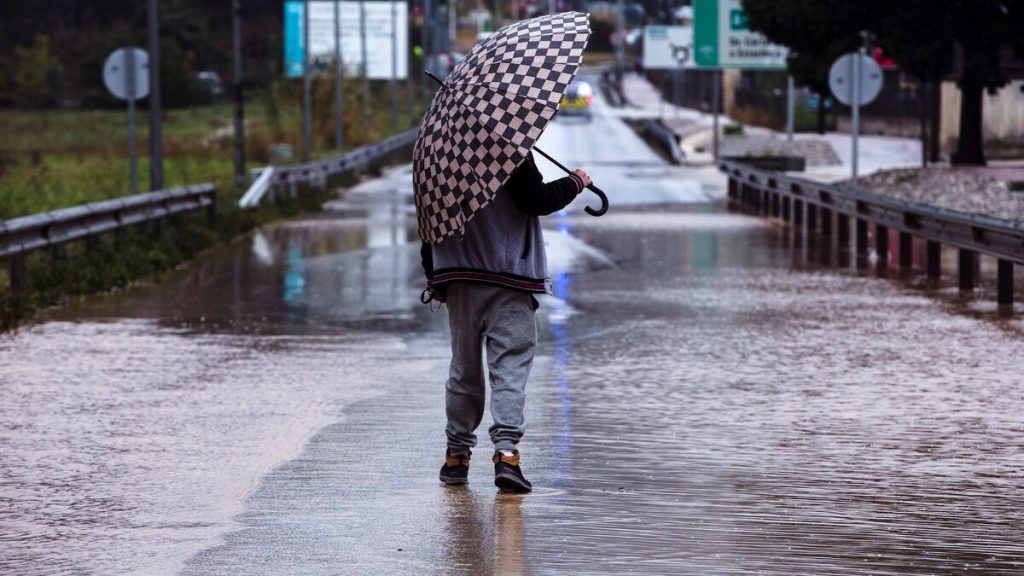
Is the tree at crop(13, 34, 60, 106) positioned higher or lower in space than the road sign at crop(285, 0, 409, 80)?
lower

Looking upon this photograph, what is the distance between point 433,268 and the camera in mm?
8398

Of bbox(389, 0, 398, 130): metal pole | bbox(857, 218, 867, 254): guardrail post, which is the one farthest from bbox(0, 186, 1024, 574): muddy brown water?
bbox(389, 0, 398, 130): metal pole

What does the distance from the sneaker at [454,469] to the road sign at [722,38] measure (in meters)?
49.2

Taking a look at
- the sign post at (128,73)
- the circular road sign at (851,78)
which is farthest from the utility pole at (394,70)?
the sign post at (128,73)

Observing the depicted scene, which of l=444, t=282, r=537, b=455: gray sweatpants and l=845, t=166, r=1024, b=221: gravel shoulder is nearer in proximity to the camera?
l=444, t=282, r=537, b=455: gray sweatpants

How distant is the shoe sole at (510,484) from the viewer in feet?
26.6

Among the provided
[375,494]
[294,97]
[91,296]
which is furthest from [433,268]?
[294,97]

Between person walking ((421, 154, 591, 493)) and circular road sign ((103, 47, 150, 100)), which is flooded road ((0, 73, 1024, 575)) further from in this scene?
circular road sign ((103, 47, 150, 100))

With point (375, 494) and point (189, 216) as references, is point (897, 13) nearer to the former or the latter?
point (189, 216)

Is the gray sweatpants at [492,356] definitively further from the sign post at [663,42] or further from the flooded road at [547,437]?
the sign post at [663,42]

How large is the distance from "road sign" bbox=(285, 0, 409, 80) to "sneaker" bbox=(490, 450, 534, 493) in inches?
3038

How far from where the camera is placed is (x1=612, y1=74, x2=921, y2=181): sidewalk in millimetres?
49500

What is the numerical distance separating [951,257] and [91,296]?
994cm

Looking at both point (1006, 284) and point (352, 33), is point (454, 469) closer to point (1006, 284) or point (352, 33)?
point (1006, 284)
